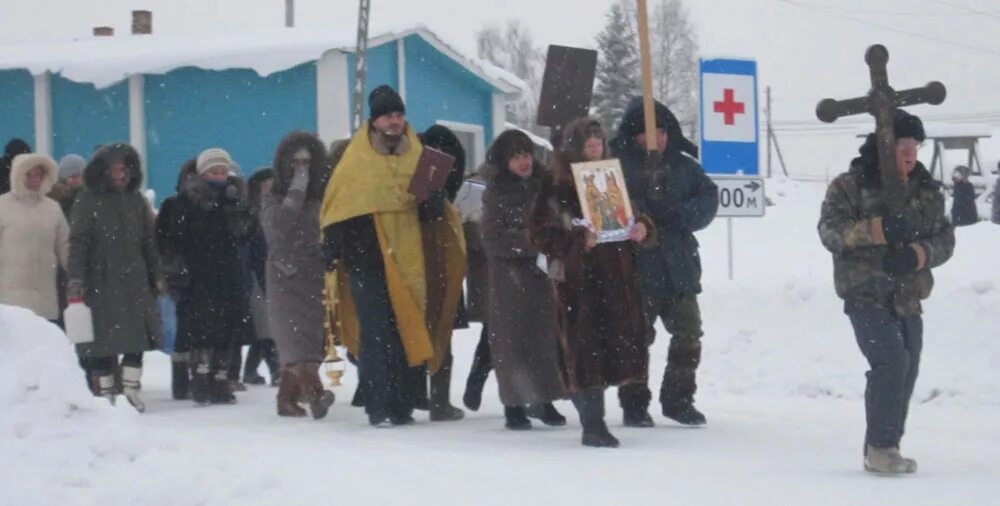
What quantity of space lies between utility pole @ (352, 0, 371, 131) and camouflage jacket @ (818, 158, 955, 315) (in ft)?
50.7

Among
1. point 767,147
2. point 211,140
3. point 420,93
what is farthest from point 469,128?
point 767,147

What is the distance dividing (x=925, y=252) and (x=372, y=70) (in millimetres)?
18660

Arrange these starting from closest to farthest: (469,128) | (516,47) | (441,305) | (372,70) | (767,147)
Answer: (441,305)
(372,70)
(469,128)
(767,147)
(516,47)

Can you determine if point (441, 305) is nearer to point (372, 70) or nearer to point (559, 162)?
point (559, 162)

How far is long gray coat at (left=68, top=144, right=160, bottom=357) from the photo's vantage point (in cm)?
1088

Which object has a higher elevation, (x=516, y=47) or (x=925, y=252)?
(x=516, y=47)

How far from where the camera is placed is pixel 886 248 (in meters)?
7.62

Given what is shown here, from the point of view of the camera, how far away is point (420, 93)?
26.7 metres

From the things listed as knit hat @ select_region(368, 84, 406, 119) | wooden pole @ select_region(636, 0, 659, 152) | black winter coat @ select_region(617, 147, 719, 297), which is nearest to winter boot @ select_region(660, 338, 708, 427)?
black winter coat @ select_region(617, 147, 719, 297)

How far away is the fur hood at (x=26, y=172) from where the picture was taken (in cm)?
1125

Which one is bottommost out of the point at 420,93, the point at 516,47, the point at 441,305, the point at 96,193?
the point at 441,305

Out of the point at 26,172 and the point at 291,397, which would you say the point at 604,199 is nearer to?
the point at 291,397

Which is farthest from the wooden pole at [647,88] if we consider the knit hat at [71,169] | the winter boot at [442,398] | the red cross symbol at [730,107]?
the knit hat at [71,169]

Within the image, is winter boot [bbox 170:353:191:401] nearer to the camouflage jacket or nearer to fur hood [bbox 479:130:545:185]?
fur hood [bbox 479:130:545:185]
